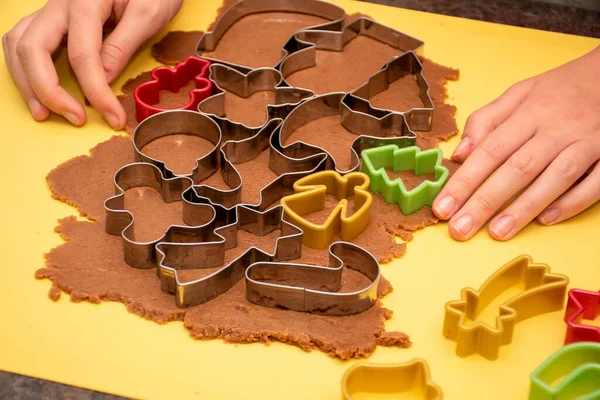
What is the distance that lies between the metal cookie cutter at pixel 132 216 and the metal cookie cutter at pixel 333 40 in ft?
1.22

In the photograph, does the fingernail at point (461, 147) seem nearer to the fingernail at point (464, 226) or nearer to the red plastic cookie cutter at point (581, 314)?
the fingernail at point (464, 226)

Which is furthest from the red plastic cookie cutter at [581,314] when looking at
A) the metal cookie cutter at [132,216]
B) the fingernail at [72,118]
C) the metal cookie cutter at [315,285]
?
the fingernail at [72,118]

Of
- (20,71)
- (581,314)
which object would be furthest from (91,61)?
(581,314)

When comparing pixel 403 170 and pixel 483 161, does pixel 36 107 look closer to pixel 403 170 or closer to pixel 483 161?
pixel 403 170

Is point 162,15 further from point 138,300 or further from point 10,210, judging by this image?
point 138,300

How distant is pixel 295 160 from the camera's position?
1376mm

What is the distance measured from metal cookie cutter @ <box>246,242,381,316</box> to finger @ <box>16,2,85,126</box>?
0.51 meters

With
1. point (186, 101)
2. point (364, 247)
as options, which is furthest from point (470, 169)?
point (186, 101)

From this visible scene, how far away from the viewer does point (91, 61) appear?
4.86ft

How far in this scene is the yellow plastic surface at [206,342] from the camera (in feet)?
3.61

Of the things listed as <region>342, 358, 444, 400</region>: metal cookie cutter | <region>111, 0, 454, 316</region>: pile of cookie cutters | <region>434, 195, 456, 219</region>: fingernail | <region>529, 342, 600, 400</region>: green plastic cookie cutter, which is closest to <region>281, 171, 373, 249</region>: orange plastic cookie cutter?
<region>111, 0, 454, 316</region>: pile of cookie cutters

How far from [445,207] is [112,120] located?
0.60 meters

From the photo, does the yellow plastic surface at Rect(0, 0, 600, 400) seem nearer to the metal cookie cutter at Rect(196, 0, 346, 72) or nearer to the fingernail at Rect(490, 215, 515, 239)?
the fingernail at Rect(490, 215, 515, 239)

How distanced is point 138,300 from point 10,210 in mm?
297
